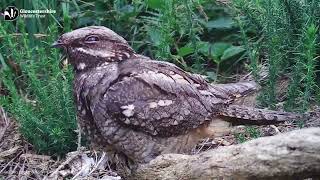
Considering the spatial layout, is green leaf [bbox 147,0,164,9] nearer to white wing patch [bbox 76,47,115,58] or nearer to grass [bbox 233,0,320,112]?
grass [bbox 233,0,320,112]

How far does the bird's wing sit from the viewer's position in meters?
3.13

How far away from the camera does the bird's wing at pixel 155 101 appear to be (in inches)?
123

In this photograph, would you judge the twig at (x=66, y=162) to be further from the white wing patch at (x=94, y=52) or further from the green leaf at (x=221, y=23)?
the green leaf at (x=221, y=23)

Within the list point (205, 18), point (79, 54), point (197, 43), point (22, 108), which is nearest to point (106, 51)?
point (79, 54)

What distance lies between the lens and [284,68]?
4109 mm

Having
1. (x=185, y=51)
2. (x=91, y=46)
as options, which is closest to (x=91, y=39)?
(x=91, y=46)

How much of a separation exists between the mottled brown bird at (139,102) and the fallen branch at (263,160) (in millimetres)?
539

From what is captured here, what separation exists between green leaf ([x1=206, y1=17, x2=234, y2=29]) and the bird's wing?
1797mm

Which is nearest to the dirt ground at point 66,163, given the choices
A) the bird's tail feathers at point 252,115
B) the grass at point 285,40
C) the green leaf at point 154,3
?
the grass at point 285,40

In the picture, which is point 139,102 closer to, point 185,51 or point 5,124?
point 185,51

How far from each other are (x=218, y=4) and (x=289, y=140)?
10.0 ft

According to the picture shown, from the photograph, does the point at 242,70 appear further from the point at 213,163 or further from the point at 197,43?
the point at 213,163

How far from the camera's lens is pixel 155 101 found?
10.6ft

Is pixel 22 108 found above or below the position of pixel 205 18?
below
